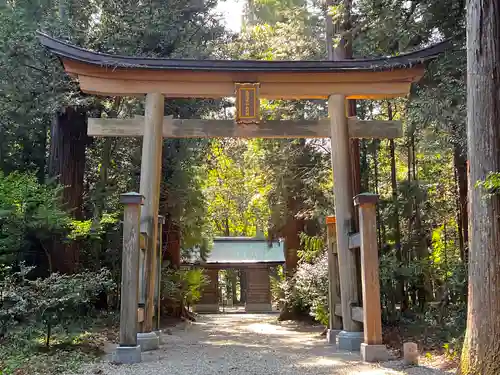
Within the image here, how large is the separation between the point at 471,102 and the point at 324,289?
5.84m

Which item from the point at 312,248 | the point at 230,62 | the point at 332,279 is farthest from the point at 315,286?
the point at 230,62

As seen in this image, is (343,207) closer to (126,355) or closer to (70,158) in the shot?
(126,355)

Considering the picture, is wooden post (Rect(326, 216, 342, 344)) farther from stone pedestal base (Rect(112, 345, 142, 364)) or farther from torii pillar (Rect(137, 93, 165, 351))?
stone pedestal base (Rect(112, 345, 142, 364))

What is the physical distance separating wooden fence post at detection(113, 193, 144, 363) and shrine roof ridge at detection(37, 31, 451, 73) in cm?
241

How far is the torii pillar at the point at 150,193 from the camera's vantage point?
7562mm

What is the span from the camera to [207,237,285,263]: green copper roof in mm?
22203

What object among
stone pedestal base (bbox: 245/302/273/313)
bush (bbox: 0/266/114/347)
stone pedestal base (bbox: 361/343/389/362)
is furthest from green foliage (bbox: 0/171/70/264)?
stone pedestal base (bbox: 245/302/273/313)

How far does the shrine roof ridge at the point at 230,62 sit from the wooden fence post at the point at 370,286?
101 inches

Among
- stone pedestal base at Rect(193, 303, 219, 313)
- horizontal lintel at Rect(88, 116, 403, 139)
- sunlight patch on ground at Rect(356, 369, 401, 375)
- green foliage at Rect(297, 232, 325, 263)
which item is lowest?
stone pedestal base at Rect(193, 303, 219, 313)

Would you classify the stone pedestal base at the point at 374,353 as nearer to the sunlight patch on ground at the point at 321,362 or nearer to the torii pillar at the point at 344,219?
the sunlight patch on ground at the point at 321,362

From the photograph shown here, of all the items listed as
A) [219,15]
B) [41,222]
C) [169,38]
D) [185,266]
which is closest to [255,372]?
[41,222]

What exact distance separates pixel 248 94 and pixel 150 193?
2.27 meters

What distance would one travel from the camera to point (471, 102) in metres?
5.02

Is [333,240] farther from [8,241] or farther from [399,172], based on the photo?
[399,172]
